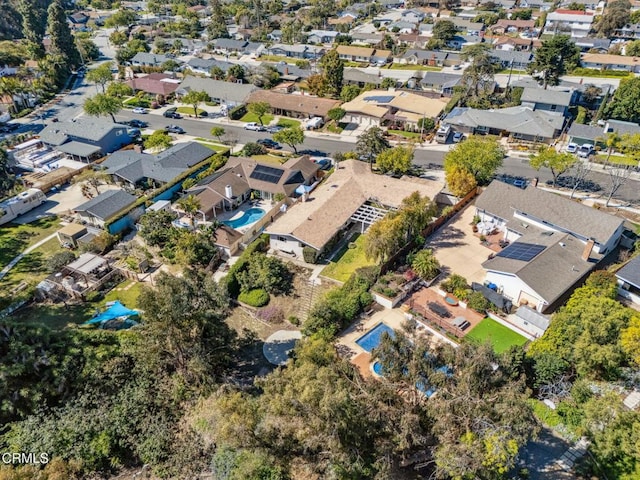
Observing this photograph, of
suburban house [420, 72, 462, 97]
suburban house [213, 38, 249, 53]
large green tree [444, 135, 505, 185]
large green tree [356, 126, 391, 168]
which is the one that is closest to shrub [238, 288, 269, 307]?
large green tree [444, 135, 505, 185]

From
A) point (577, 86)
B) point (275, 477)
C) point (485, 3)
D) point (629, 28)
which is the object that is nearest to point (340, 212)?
point (275, 477)

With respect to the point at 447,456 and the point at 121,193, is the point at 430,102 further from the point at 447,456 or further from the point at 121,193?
the point at 447,456

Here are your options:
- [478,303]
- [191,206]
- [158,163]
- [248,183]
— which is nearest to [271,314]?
[191,206]

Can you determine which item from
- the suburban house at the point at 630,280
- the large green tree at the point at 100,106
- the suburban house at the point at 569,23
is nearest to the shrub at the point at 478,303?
the suburban house at the point at 630,280

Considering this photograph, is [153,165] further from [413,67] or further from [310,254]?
[413,67]

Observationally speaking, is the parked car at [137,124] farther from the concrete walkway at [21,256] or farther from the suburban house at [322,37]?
the suburban house at [322,37]
